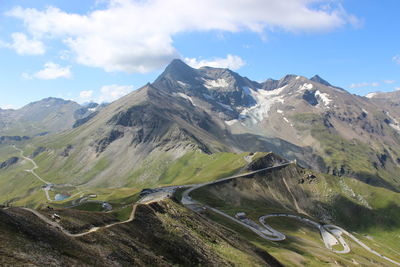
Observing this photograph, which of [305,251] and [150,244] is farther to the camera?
[305,251]

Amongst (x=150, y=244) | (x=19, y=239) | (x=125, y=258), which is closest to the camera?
(x=19, y=239)

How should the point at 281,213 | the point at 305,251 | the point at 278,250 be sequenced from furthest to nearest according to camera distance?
the point at 281,213, the point at 305,251, the point at 278,250

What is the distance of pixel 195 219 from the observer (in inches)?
3024

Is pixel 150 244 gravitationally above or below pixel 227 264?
above

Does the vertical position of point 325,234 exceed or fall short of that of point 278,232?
it falls short

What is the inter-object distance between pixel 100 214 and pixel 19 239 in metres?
22.2

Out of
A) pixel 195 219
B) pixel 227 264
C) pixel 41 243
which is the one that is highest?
pixel 41 243

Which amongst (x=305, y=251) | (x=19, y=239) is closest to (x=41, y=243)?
(x=19, y=239)

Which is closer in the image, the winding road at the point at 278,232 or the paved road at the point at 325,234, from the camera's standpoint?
the winding road at the point at 278,232

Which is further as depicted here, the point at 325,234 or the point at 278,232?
the point at 325,234

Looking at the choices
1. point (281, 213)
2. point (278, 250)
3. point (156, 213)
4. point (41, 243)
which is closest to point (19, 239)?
point (41, 243)

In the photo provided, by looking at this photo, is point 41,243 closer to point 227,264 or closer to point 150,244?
point 150,244

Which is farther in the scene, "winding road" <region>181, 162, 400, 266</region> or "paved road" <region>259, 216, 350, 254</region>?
"paved road" <region>259, 216, 350, 254</region>

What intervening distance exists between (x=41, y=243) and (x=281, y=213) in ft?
524
